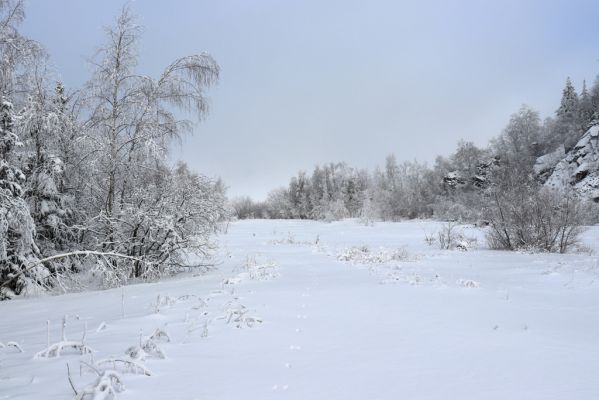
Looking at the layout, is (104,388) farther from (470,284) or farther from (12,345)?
(470,284)

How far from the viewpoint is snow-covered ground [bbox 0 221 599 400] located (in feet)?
9.93

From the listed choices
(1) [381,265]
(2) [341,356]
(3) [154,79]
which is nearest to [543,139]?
(1) [381,265]

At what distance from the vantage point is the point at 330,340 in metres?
4.31

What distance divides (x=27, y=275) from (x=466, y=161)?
72.8 metres

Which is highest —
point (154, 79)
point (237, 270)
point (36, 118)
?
point (154, 79)

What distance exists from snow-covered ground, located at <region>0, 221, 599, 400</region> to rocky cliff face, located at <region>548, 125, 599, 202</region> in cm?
4156

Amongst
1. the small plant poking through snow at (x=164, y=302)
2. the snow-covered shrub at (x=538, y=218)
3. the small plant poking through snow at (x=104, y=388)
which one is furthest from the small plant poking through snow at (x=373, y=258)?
the small plant poking through snow at (x=104, y=388)

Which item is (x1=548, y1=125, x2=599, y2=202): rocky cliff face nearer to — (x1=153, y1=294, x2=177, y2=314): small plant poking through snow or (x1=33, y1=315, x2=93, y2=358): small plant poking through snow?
(x1=153, y1=294, x2=177, y2=314): small plant poking through snow

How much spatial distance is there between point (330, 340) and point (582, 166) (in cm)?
5095

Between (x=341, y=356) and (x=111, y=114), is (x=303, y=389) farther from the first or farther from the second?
(x=111, y=114)

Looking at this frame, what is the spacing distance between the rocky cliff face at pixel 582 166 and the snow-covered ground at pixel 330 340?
4156 centimetres

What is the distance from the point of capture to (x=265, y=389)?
9.84ft

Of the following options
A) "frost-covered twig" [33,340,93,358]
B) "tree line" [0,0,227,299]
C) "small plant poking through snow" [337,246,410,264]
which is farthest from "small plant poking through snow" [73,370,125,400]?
"small plant poking through snow" [337,246,410,264]

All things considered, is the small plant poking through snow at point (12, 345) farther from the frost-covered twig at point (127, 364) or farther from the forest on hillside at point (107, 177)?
the forest on hillside at point (107, 177)
